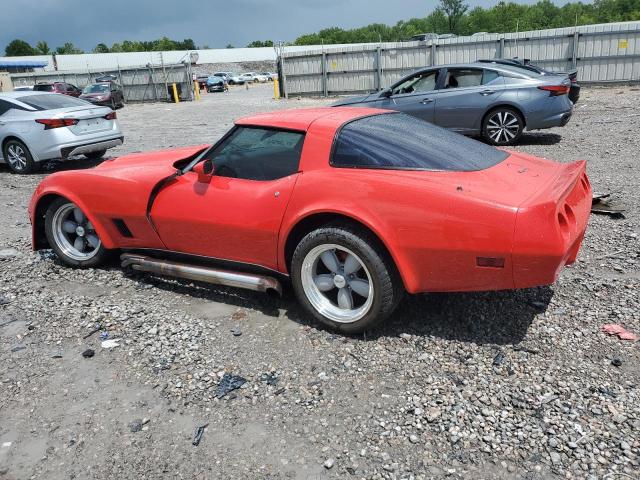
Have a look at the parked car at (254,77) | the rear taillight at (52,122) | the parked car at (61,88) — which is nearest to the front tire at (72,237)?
the rear taillight at (52,122)

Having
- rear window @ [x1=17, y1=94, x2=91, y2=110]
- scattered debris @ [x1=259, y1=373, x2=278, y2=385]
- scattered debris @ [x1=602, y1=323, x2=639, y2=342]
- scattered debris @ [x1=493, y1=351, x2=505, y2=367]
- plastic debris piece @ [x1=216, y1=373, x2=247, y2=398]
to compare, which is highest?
rear window @ [x1=17, y1=94, x2=91, y2=110]

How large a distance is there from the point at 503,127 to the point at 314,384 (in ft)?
28.0

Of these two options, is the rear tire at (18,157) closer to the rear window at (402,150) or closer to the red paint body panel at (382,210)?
the red paint body panel at (382,210)

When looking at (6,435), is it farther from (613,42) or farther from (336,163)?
(613,42)

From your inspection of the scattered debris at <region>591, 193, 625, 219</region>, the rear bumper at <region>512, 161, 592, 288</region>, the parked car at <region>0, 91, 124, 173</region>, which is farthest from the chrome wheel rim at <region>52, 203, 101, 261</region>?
the parked car at <region>0, 91, 124, 173</region>

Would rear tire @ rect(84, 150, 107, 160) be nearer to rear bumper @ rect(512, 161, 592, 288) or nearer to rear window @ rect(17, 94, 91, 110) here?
rear window @ rect(17, 94, 91, 110)

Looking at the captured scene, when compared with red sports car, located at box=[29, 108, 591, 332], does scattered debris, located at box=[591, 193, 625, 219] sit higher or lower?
lower

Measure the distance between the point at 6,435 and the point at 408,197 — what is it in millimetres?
2543

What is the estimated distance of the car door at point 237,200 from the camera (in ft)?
12.0

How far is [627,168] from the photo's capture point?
7.74 meters

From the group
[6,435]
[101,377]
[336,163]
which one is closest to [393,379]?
[336,163]

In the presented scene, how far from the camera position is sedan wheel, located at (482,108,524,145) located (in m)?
10.2

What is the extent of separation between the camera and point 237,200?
3787 millimetres

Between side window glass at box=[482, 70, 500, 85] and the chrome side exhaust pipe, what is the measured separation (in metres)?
8.13
